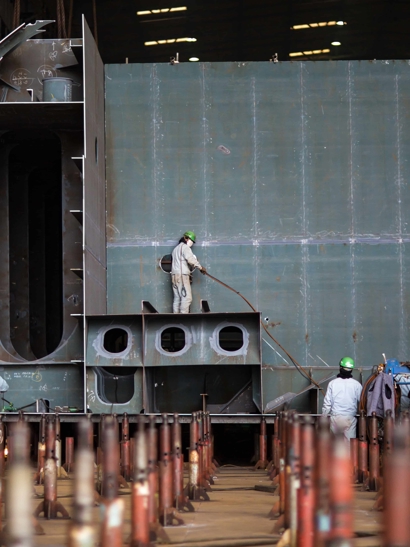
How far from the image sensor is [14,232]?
21344mm

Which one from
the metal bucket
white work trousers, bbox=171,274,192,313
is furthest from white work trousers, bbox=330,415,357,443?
the metal bucket

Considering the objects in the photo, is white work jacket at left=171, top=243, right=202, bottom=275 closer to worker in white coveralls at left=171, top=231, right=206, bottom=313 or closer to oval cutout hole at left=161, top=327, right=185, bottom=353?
worker in white coveralls at left=171, top=231, right=206, bottom=313

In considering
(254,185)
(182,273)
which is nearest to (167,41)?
(254,185)

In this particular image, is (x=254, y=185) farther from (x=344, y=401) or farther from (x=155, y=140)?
(x=344, y=401)

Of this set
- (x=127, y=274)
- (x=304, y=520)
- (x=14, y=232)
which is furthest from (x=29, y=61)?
(x=304, y=520)

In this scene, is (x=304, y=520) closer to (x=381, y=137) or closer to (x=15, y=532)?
(x=15, y=532)

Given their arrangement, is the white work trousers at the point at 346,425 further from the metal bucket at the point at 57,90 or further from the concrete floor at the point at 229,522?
the metal bucket at the point at 57,90

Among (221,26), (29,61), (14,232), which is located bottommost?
(14,232)

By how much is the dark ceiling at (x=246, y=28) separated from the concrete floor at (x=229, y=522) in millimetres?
18099

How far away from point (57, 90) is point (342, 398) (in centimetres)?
694

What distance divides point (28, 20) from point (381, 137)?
10671 mm

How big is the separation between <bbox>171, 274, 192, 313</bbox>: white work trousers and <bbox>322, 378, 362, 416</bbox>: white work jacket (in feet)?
12.3

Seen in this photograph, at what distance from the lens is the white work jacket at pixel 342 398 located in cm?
1296

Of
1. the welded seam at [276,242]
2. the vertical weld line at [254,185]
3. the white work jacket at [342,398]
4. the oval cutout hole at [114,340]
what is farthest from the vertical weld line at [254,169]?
the white work jacket at [342,398]
